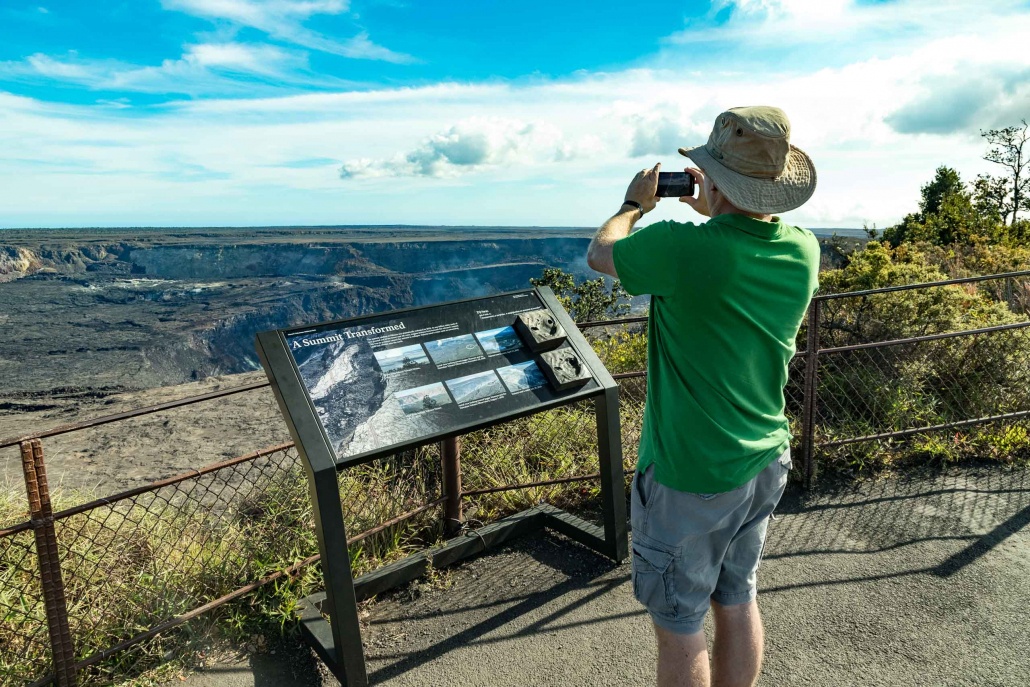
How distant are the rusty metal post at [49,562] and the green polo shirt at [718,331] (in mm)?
2300

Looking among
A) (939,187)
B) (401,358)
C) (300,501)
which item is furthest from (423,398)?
(939,187)

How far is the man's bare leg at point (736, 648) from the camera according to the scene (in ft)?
7.38

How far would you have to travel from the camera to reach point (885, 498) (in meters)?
4.65

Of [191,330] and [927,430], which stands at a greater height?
[927,430]

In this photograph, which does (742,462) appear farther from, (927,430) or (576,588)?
(927,430)

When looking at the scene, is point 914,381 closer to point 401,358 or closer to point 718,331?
point 401,358

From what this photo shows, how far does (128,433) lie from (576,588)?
1120 centimetres

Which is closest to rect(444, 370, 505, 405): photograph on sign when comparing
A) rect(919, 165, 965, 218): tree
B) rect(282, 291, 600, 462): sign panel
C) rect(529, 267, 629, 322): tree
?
rect(282, 291, 600, 462): sign panel

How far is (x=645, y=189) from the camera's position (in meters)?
2.29

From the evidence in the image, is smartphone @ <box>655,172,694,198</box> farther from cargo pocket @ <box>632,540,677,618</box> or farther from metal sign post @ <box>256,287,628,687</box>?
metal sign post @ <box>256,287,628,687</box>

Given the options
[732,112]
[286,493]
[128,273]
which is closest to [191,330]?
[128,273]

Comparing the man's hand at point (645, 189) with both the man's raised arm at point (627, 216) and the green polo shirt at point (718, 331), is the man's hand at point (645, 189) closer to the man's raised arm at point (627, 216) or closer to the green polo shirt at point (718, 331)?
the man's raised arm at point (627, 216)

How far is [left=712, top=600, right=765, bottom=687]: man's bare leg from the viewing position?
2.25m

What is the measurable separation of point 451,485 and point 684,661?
2328 mm
